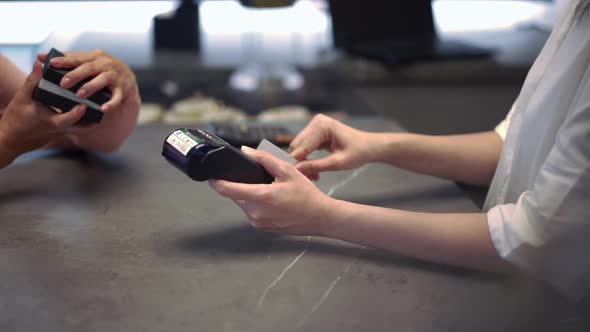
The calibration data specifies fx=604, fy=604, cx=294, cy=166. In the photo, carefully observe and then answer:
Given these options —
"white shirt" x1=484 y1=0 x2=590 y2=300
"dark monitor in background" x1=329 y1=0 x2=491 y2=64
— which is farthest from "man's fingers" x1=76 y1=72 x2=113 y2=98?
"dark monitor in background" x1=329 y1=0 x2=491 y2=64

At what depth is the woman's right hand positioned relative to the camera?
2.88 feet

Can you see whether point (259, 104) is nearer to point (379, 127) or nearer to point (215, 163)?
point (379, 127)

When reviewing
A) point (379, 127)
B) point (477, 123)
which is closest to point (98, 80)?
point (379, 127)

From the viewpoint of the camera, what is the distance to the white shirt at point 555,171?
0.63 metres

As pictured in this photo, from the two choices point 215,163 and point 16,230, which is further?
point 16,230

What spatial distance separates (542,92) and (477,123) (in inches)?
43.4

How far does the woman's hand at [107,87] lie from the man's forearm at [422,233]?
1.33 ft

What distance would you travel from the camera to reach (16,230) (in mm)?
795

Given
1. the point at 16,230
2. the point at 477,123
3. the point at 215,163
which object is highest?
the point at 215,163

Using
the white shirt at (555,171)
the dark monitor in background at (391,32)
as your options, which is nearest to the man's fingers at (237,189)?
the white shirt at (555,171)

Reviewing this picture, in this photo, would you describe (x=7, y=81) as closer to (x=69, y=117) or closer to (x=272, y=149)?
(x=69, y=117)

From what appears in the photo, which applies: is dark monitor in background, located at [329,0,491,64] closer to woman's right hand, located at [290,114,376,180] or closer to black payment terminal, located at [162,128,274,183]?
woman's right hand, located at [290,114,376,180]

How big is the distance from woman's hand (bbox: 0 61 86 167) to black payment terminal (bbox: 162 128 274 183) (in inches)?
10.0

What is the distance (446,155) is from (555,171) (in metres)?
0.30
